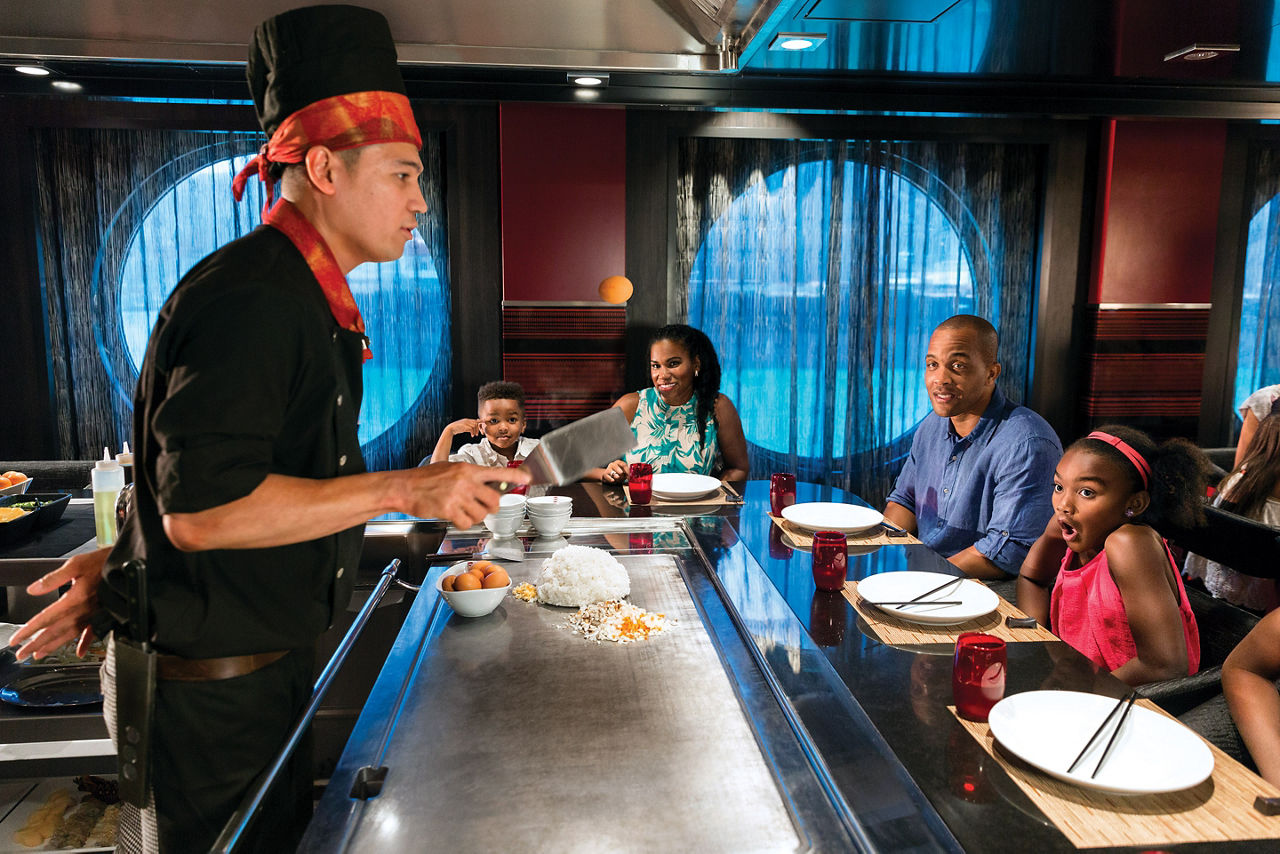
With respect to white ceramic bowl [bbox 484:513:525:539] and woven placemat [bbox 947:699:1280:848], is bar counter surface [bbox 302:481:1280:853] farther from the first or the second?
white ceramic bowl [bbox 484:513:525:539]

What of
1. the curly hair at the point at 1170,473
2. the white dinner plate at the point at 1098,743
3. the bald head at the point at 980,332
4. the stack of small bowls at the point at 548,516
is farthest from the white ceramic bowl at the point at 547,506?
the bald head at the point at 980,332

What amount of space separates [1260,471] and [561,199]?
287cm

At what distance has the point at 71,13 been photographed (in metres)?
1.88

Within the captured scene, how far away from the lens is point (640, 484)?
2.28m

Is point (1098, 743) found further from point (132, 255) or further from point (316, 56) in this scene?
point (132, 255)

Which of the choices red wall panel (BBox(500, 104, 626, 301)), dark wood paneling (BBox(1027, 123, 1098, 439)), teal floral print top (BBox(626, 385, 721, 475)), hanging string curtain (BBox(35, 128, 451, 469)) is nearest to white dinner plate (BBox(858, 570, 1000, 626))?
teal floral print top (BBox(626, 385, 721, 475))

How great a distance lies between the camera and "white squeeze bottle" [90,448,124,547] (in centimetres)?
211

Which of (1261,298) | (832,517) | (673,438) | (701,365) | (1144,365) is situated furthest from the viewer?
(1261,298)

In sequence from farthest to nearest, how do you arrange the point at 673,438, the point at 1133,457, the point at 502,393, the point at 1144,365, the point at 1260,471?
the point at 1144,365 < the point at 673,438 < the point at 502,393 < the point at 1260,471 < the point at 1133,457

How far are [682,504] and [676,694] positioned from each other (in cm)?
115

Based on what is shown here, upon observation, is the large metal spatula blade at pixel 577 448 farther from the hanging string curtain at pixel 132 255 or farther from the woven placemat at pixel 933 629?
the hanging string curtain at pixel 132 255

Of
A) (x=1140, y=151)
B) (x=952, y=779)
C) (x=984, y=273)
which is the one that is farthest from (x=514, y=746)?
(x=1140, y=151)

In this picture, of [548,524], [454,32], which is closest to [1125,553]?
[548,524]

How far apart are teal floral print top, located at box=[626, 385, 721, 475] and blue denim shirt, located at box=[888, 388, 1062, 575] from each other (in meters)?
0.82
